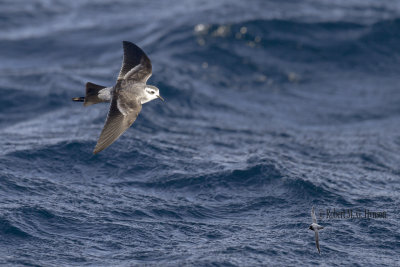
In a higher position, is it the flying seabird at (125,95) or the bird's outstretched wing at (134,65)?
the bird's outstretched wing at (134,65)

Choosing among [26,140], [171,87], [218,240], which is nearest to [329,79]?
[171,87]

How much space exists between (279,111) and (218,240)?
10.9 metres

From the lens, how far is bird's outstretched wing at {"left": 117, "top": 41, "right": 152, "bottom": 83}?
39.4 ft

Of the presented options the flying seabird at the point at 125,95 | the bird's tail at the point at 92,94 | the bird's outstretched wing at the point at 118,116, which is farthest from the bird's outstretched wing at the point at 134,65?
the bird's tail at the point at 92,94

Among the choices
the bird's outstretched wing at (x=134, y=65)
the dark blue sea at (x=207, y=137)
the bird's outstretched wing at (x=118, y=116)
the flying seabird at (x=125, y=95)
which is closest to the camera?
the bird's outstretched wing at (x=118, y=116)

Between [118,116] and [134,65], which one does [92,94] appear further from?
[134,65]

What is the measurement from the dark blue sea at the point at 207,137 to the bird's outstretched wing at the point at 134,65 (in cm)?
257

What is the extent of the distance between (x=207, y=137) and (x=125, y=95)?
6.93 meters

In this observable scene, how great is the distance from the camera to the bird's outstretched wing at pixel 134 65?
12.0 metres

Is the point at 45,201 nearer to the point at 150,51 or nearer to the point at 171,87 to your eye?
the point at 171,87

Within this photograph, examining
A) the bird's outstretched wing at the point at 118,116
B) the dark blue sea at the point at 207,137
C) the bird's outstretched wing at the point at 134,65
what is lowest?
the dark blue sea at the point at 207,137

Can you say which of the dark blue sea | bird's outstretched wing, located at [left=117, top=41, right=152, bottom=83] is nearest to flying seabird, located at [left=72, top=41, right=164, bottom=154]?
bird's outstretched wing, located at [left=117, top=41, right=152, bottom=83]

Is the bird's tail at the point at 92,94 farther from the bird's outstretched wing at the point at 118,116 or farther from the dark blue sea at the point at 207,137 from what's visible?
the dark blue sea at the point at 207,137

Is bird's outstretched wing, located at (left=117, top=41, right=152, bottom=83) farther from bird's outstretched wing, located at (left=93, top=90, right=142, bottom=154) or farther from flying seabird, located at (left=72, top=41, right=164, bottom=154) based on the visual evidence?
bird's outstretched wing, located at (left=93, top=90, right=142, bottom=154)
